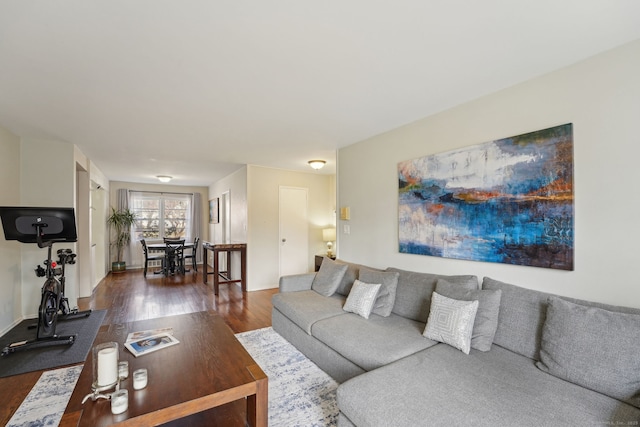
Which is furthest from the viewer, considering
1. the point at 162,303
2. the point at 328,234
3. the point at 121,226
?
the point at 121,226

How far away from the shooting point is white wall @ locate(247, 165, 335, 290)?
5.50 m

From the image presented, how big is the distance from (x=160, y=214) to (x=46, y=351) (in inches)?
239

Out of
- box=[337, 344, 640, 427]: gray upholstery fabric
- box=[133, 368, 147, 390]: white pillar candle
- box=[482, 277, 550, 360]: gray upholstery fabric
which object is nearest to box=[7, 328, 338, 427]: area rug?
box=[337, 344, 640, 427]: gray upholstery fabric

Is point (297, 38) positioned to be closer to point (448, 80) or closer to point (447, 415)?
point (448, 80)

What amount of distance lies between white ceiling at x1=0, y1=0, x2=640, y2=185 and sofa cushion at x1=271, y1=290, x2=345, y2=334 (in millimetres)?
1961

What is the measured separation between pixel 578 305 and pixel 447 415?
3.59 feet

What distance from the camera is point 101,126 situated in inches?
128

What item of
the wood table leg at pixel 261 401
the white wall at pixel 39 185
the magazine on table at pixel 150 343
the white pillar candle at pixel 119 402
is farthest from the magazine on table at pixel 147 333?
the white wall at pixel 39 185

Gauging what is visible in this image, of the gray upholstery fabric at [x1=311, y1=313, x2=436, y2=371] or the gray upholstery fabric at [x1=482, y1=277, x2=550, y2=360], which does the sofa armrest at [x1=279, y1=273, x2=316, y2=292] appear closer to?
the gray upholstery fabric at [x1=311, y1=313, x2=436, y2=371]

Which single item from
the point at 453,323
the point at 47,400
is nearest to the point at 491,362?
the point at 453,323

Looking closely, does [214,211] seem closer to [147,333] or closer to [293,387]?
[147,333]

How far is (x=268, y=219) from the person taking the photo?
570cm

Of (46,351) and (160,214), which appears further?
(160,214)

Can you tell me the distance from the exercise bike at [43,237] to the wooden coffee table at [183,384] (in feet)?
4.74
